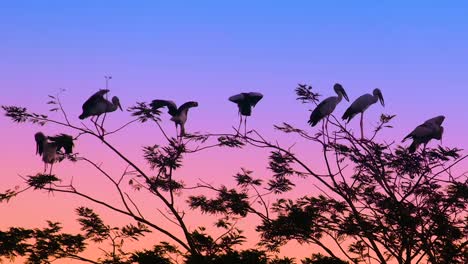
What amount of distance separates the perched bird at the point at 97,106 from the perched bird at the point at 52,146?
64 centimetres

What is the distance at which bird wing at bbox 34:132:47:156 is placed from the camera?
57.5ft

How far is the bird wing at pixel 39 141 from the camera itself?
57.5 feet

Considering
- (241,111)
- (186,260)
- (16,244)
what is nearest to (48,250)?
(16,244)

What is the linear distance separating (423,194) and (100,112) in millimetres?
6695

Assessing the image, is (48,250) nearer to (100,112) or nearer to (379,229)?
(100,112)

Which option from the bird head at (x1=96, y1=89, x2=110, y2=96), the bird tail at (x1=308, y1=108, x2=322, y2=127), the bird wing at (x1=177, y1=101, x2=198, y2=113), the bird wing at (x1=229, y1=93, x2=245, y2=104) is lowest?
the bird tail at (x1=308, y1=108, x2=322, y2=127)

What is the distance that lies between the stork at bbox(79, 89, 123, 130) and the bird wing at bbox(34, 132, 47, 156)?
1.82 m

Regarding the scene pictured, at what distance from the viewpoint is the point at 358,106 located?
1734 cm

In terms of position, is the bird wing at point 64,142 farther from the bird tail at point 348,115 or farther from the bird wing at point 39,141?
the bird tail at point 348,115

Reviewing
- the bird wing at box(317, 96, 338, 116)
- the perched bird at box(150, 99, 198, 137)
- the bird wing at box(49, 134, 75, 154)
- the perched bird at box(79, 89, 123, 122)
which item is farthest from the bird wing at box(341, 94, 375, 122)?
the bird wing at box(49, 134, 75, 154)

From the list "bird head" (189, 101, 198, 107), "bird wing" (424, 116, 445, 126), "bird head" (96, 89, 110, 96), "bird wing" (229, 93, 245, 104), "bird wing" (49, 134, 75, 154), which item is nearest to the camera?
"bird wing" (49, 134, 75, 154)

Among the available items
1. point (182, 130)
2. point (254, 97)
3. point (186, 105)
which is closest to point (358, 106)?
point (254, 97)

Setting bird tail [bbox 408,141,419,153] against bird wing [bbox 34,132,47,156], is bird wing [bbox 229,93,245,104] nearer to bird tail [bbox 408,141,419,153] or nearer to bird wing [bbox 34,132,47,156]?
bird tail [bbox 408,141,419,153]

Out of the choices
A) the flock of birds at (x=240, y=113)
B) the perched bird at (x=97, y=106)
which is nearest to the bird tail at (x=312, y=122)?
the flock of birds at (x=240, y=113)
